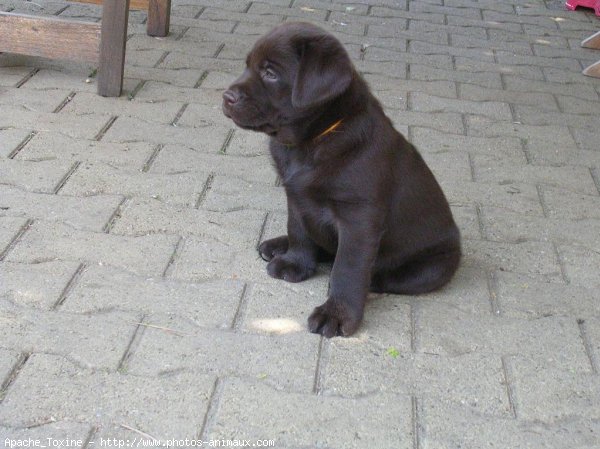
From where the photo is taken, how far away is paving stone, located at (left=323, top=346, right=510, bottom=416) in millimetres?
2574

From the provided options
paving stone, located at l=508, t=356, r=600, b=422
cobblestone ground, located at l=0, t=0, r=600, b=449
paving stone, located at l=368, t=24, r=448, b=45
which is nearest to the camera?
cobblestone ground, located at l=0, t=0, r=600, b=449

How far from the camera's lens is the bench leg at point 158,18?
5457 mm

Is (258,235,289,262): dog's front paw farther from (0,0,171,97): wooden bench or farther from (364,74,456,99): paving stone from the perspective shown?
(364,74,456,99): paving stone

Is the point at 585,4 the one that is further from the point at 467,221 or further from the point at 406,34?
the point at 467,221

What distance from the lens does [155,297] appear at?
295cm

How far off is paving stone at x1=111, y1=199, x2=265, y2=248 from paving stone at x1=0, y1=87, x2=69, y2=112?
3.61 feet

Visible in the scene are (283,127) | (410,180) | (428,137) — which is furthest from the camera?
(428,137)

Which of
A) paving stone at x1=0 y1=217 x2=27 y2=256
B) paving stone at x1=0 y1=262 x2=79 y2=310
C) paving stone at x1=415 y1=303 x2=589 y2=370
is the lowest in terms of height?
paving stone at x1=0 y1=217 x2=27 y2=256

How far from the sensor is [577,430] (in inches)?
97.9

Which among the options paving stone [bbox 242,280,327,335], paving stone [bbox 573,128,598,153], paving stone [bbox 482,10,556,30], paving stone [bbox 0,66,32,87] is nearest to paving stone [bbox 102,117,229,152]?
paving stone [bbox 0,66,32,87]

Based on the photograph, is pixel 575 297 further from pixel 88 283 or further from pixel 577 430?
pixel 88 283

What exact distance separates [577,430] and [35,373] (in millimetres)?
1551

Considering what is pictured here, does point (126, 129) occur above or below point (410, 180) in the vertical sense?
below

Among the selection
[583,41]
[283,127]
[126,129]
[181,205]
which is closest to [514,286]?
[283,127]
